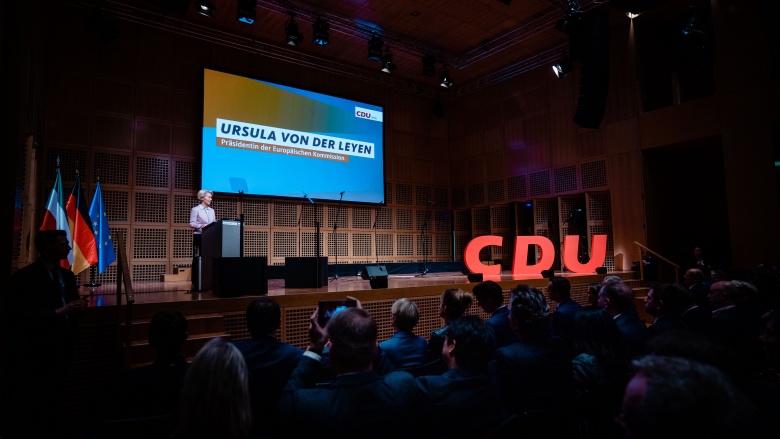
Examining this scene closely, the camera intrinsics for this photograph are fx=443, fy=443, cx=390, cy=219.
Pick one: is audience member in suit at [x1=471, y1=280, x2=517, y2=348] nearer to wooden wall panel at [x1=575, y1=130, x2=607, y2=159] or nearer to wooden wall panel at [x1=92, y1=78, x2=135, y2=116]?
wooden wall panel at [x1=92, y1=78, x2=135, y2=116]

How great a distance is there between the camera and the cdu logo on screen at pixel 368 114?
1095 cm

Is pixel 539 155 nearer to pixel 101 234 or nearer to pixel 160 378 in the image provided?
A: pixel 101 234

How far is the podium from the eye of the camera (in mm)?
5031

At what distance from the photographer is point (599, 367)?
8.26 feet

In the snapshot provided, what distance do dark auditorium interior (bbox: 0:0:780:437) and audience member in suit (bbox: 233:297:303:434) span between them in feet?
7.61

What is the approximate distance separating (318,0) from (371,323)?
8.35 m

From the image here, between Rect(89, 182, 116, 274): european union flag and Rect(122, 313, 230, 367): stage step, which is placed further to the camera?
Rect(89, 182, 116, 274): european union flag

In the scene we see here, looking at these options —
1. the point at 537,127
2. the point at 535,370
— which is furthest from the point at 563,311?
the point at 537,127

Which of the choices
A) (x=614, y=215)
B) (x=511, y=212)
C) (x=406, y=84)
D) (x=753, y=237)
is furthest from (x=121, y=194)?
(x=753, y=237)

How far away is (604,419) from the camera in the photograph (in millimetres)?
2367

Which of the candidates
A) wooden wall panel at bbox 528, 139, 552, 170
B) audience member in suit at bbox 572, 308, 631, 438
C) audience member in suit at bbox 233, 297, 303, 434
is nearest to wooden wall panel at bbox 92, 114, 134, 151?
audience member in suit at bbox 233, 297, 303, 434

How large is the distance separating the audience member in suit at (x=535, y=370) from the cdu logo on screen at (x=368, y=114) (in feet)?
29.9

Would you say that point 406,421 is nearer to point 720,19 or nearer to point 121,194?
point 121,194

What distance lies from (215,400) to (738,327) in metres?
3.49
